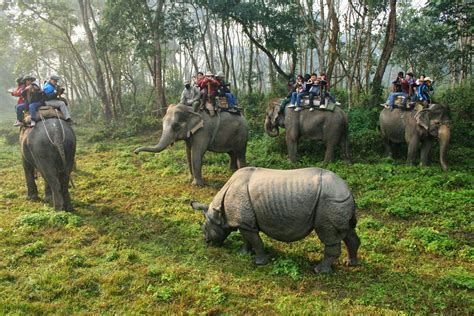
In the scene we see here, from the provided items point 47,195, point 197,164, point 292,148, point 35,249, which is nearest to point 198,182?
point 197,164

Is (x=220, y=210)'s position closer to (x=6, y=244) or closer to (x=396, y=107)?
(x=6, y=244)

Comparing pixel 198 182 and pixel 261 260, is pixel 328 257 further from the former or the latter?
pixel 198 182

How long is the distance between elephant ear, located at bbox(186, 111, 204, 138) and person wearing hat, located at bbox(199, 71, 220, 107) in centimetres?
53

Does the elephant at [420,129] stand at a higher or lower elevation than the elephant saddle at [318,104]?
lower

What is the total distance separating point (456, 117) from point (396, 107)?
3.26 meters

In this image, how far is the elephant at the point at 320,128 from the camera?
1192cm

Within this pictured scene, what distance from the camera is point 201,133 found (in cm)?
1094

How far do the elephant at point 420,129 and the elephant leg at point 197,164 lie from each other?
5.57 m

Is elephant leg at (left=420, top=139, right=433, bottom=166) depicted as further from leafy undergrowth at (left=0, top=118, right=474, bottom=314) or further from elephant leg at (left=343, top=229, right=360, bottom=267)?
elephant leg at (left=343, top=229, right=360, bottom=267)

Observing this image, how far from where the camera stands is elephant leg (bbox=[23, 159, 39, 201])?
397 inches

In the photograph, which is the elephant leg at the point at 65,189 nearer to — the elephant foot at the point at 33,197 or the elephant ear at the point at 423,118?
the elephant foot at the point at 33,197

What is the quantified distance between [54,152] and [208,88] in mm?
4397

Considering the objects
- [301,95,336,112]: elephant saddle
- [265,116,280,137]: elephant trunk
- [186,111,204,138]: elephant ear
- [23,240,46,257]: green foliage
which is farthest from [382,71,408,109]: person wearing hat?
[23,240,46,257]: green foliage

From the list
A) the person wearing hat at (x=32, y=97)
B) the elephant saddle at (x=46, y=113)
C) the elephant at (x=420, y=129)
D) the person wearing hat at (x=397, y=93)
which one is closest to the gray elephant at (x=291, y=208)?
the elephant saddle at (x=46, y=113)
